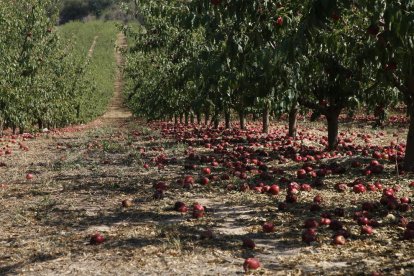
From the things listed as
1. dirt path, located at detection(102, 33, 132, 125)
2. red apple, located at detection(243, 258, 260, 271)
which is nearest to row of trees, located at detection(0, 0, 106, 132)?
red apple, located at detection(243, 258, 260, 271)

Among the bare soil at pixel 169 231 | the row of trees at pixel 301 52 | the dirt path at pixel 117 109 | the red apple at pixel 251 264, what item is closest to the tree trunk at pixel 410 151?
the row of trees at pixel 301 52

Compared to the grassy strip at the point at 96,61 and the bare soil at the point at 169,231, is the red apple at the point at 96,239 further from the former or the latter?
the grassy strip at the point at 96,61

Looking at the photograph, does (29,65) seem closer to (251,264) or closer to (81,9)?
(251,264)

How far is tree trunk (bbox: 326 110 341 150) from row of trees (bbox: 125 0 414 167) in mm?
30

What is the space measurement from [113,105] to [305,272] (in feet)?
224

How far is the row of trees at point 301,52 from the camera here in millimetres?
4770

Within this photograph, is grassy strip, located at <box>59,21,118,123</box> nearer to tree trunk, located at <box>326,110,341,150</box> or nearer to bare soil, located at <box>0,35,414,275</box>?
tree trunk, located at <box>326,110,341,150</box>

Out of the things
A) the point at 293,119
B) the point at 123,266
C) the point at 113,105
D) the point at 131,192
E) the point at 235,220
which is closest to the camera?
the point at 123,266

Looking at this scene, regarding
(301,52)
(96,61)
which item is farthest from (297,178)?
(96,61)

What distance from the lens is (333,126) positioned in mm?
13594

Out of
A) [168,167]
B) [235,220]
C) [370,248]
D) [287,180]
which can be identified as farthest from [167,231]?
[168,167]

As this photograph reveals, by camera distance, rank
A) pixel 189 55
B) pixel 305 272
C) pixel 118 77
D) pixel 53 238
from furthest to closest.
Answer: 1. pixel 118 77
2. pixel 189 55
3. pixel 53 238
4. pixel 305 272

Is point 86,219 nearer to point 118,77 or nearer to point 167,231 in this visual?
point 167,231

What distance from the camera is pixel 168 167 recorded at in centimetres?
1212
